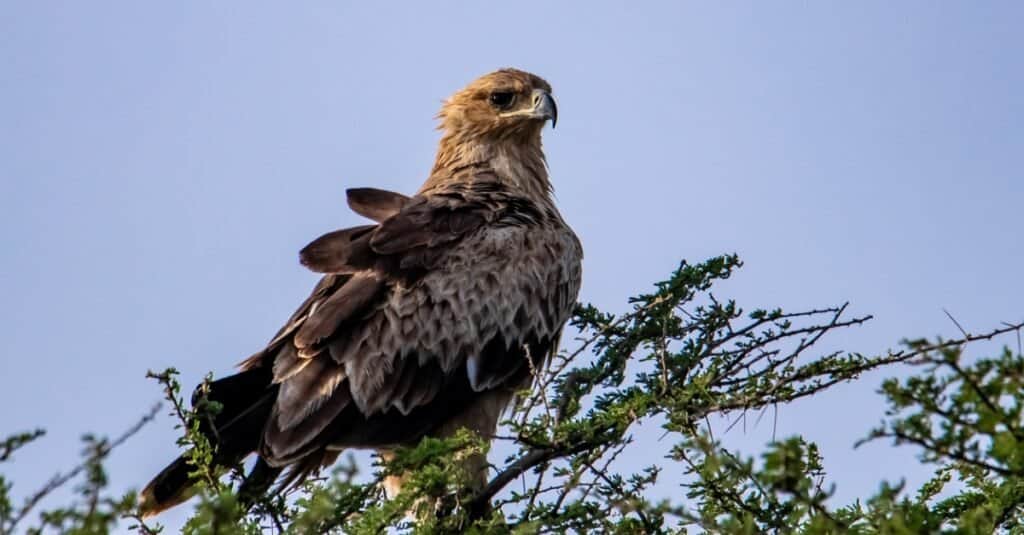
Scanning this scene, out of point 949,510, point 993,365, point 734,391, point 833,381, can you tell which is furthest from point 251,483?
point 993,365

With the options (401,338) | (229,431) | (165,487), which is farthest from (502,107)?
(165,487)

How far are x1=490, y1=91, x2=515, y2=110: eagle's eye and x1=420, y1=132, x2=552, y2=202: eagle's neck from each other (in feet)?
0.65

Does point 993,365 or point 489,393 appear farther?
point 489,393

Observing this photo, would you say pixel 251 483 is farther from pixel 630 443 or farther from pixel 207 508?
pixel 207 508

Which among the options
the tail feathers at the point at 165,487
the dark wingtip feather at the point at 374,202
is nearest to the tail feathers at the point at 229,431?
the tail feathers at the point at 165,487

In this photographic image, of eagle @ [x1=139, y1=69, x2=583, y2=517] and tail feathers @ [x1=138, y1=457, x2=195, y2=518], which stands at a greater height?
eagle @ [x1=139, y1=69, x2=583, y2=517]

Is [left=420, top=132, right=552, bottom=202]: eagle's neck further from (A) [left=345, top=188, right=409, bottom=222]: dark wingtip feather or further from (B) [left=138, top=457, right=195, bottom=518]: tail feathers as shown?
(B) [left=138, top=457, right=195, bottom=518]: tail feathers

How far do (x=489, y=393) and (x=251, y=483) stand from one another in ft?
4.87

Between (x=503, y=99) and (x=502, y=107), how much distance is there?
0.05 m

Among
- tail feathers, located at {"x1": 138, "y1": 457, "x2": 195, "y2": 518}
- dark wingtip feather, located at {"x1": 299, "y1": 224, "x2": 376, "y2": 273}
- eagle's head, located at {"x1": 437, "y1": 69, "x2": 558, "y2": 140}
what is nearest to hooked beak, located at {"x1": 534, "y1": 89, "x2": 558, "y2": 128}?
eagle's head, located at {"x1": 437, "y1": 69, "x2": 558, "y2": 140}

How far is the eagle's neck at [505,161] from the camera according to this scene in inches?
308

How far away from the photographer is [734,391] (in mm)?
4992

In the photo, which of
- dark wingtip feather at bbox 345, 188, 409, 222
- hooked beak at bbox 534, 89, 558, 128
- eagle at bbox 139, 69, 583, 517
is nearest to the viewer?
eagle at bbox 139, 69, 583, 517

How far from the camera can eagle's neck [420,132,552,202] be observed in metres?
7.82
